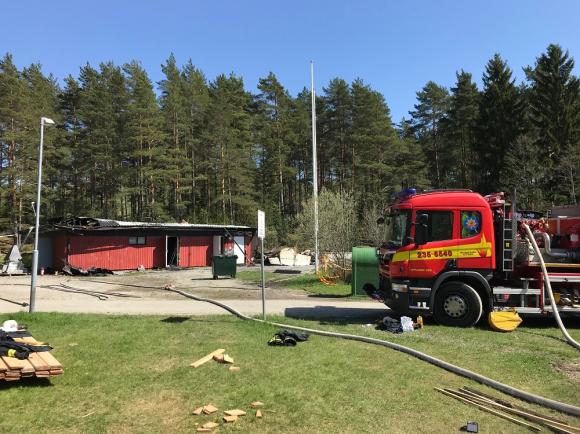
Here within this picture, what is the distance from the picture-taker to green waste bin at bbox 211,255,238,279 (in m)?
25.6

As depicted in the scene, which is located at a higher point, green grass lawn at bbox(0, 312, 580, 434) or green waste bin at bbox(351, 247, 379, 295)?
green waste bin at bbox(351, 247, 379, 295)

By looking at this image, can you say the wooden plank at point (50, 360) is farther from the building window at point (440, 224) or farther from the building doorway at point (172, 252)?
the building doorway at point (172, 252)

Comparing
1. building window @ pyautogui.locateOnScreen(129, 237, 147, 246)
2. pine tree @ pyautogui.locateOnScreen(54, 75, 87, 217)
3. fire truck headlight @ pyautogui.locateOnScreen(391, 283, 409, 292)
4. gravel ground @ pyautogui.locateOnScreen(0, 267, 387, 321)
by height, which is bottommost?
gravel ground @ pyautogui.locateOnScreen(0, 267, 387, 321)

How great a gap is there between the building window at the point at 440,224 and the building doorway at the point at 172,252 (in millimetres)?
25755

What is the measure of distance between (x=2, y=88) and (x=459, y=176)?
48.7m

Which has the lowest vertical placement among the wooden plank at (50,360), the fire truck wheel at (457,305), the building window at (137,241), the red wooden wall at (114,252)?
the wooden plank at (50,360)

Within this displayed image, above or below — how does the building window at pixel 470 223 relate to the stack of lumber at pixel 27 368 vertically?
above

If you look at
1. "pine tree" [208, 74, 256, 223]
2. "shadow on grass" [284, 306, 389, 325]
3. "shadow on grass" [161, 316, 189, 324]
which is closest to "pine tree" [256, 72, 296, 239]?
"pine tree" [208, 74, 256, 223]

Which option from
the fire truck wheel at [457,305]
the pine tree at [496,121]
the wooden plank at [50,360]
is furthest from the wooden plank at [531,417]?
the pine tree at [496,121]

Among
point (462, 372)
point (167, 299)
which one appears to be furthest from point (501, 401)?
point (167, 299)

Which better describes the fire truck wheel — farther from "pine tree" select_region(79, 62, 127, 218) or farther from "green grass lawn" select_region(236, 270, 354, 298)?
"pine tree" select_region(79, 62, 127, 218)

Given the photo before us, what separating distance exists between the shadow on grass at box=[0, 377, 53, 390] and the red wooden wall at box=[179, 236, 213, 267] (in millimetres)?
27734

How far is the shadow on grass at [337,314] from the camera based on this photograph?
12.5 m

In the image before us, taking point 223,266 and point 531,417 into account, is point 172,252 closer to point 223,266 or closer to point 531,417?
point 223,266
